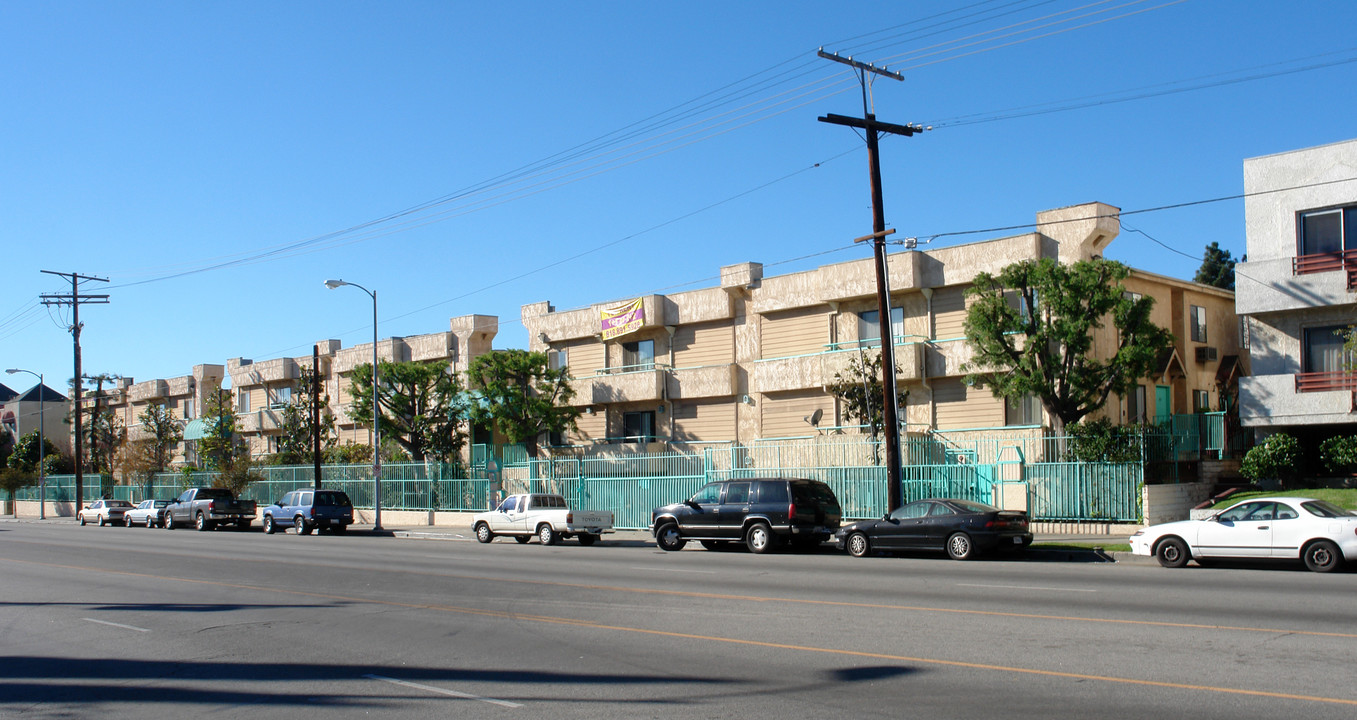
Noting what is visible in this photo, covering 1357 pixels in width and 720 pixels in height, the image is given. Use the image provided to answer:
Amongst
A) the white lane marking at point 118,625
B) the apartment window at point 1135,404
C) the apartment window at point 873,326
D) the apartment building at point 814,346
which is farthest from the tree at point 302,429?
the white lane marking at point 118,625

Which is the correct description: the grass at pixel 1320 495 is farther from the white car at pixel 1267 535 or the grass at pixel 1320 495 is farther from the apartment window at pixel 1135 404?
the apartment window at pixel 1135 404

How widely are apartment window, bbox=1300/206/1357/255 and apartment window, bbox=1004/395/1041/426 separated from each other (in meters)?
8.27

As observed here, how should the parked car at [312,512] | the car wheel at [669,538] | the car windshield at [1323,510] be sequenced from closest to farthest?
the car windshield at [1323,510] → the car wheel at [669,538] → the parked car at [312,512]

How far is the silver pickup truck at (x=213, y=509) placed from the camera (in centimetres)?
4444

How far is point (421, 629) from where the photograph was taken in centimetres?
1256

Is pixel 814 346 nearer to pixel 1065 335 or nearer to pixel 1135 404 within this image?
pixel 1135 404

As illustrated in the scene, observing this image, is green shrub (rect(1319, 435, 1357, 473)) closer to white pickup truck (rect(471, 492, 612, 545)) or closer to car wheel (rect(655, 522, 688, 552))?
car wheel (rect(655, 522, 688, 552))

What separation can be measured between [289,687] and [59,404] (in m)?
98.9

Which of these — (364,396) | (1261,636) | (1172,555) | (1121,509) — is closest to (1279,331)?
(1121,509)

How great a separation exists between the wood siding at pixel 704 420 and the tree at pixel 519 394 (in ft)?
14.8

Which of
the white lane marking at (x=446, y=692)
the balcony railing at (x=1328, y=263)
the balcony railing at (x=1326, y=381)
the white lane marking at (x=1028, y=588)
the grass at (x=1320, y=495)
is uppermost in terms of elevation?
the balcony railing at (x=1328, y=263)

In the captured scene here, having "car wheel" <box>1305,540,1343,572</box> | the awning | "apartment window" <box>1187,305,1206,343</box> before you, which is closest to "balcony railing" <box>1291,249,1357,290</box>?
the awning

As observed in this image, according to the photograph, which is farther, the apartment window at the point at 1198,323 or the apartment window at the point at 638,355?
the apartment window at the point at 638,355

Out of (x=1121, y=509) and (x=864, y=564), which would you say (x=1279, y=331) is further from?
(x=864, y=564)
